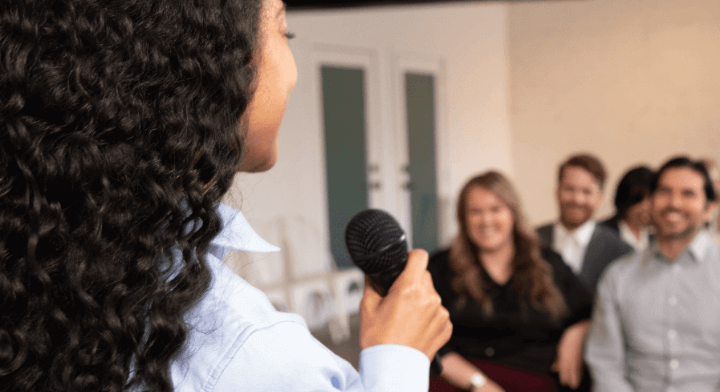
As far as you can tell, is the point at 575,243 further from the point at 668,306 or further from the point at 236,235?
the point at 236,235

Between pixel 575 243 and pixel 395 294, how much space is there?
2701 mm

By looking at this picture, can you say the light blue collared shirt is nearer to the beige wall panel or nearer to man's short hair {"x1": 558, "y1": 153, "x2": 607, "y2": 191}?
man's short hair {"x1": 558, "y1": 153, "x2": 607, "y2": 191}

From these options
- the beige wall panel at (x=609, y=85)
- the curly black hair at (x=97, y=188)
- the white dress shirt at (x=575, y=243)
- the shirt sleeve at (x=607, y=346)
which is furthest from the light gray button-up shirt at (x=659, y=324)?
→ the beige wall panel at (x=609, y=85)

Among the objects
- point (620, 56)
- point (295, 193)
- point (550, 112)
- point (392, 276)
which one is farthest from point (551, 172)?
point (392, 276)

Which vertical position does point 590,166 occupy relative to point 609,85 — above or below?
below

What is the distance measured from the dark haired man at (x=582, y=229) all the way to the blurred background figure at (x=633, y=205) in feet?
0.82

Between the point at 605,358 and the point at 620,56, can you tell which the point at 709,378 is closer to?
the point at 605,358

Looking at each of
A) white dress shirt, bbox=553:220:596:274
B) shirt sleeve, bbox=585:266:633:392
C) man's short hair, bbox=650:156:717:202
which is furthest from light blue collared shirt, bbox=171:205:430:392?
white dress shirt, bbox=553:220:596:274

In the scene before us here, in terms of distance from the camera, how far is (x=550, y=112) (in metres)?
6.93

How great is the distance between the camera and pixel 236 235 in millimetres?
656

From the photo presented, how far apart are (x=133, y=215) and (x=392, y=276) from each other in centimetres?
38

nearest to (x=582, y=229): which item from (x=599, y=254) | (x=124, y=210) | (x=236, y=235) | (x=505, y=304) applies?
(x=599, y=254)

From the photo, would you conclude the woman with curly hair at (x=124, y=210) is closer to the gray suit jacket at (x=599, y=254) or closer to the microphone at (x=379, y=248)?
the microphone at (x=379, y=248)

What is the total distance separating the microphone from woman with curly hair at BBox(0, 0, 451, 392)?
0.22m
